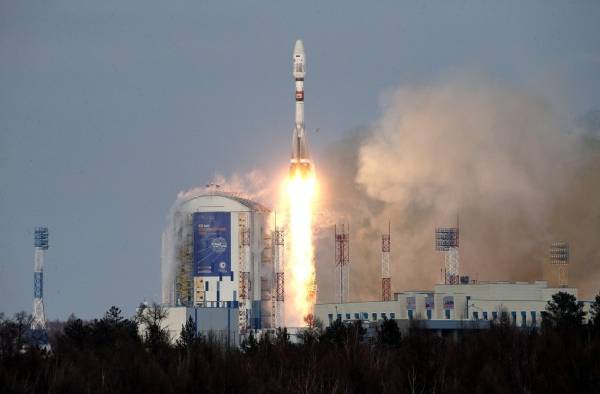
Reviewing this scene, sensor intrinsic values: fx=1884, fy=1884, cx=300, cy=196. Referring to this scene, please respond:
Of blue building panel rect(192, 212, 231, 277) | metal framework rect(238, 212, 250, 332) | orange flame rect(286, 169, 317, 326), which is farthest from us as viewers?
blue building panel rect(192, 212, 231, 277)

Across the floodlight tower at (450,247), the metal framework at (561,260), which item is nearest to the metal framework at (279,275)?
the floodlight tower at (450,247)

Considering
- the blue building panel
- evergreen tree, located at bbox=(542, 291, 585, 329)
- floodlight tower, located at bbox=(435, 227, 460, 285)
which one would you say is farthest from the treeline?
the blue building panel

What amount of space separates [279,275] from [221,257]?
554 cm

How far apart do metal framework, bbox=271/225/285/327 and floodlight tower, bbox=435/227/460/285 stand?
870 centimetres

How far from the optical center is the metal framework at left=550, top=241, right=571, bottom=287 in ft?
335

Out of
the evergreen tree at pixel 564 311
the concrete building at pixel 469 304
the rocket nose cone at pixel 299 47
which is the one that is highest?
the rocket nose cone at pixel 299 47

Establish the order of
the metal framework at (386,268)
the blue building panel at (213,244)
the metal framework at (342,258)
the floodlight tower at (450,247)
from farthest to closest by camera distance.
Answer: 1. the blue building panel at (213,244)
2. the metal framework at (386,268)
3. the metal framework at (342,258)
4. the floodlight tower at (450,247)

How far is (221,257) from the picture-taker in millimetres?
108062

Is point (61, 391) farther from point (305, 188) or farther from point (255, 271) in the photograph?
point (255, 271)

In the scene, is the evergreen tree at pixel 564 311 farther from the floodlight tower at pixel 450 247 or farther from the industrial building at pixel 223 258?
the industrial building at pixel 223 258

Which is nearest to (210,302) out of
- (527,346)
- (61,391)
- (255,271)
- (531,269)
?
(255,271)

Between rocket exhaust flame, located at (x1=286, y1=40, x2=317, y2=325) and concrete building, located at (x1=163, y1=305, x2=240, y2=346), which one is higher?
rocket exhaust flame, located at (x1=286, y1=40, x2=317, y2=325)

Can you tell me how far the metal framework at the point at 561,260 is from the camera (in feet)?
335

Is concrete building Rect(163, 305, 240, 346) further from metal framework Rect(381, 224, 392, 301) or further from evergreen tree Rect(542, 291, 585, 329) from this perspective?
evergreen tree Rect(542, 291, 585, 329)
